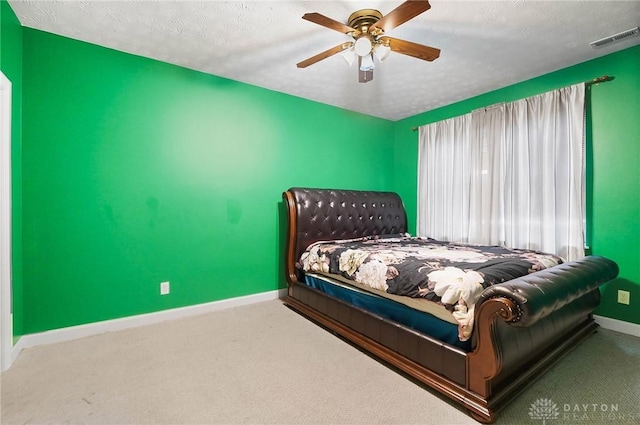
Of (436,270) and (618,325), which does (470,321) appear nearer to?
(436,270)

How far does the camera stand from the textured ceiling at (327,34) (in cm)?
205

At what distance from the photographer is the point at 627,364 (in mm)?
2043

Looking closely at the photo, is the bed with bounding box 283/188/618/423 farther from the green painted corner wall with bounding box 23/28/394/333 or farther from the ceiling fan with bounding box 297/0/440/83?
the ceiling fan with bounding box 297/0/440/83

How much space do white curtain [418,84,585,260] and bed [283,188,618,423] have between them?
0.77 metres

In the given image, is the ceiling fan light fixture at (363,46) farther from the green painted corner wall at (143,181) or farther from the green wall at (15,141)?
the green wall at (15,141)

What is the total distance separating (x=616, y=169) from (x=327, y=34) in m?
2.93

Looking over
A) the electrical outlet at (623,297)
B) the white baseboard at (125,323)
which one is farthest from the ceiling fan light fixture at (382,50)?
the electrical outlet at (623,297)

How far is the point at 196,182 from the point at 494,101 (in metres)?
3.66

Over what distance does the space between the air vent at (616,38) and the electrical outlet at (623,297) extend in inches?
86.8

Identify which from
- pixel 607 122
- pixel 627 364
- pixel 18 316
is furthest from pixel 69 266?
pixel 607 122

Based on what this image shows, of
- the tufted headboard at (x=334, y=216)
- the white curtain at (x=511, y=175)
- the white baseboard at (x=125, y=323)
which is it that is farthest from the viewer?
the tufted headboard at (x=334, y=216)

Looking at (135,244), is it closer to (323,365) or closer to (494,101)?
(323,365)

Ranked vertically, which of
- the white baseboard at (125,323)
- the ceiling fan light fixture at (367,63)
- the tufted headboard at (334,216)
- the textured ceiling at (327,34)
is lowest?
the white baseboard at (125,323)

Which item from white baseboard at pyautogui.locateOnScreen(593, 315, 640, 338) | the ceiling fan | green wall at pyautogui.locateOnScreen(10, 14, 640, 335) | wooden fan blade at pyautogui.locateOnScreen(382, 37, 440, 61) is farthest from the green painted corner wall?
white baseboard at pyautogui.locateOnScreen(593, 315, 640, 338)
